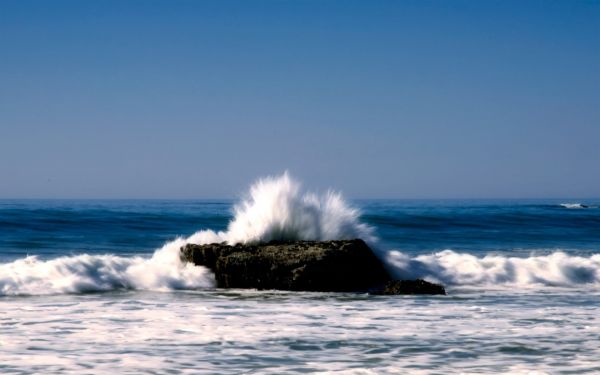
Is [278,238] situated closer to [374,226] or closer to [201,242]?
[201,242]

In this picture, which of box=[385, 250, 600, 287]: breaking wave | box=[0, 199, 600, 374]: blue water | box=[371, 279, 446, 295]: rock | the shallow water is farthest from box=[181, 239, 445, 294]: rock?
box=[385, 250, 600, 287]: breaking wave

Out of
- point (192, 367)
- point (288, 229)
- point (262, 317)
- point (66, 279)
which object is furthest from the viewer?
point (288, 229)

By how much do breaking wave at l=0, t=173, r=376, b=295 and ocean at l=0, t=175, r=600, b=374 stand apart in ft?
0.07

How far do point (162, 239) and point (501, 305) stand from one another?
15.3 m

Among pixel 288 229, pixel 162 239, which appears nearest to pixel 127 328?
pixel 288 229

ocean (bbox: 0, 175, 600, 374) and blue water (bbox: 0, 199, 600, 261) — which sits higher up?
blue water (bbox: 0, 199, 600, 261)

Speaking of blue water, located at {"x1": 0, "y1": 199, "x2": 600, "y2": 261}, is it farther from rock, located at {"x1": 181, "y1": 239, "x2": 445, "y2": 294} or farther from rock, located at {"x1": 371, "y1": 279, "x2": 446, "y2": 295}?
rock, located at {"x1": 371, "y1": 279, "x2": 446, "y2": 295}

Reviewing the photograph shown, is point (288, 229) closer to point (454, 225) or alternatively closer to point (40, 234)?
point (40, 234)

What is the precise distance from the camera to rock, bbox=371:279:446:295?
11.5m

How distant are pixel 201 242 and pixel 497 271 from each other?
16.2ft

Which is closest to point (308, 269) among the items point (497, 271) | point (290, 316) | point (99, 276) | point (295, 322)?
point (290, 316)

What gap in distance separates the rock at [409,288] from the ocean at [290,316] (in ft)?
0.78

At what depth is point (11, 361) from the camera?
6797mm

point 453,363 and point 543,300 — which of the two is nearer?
point 453,363
